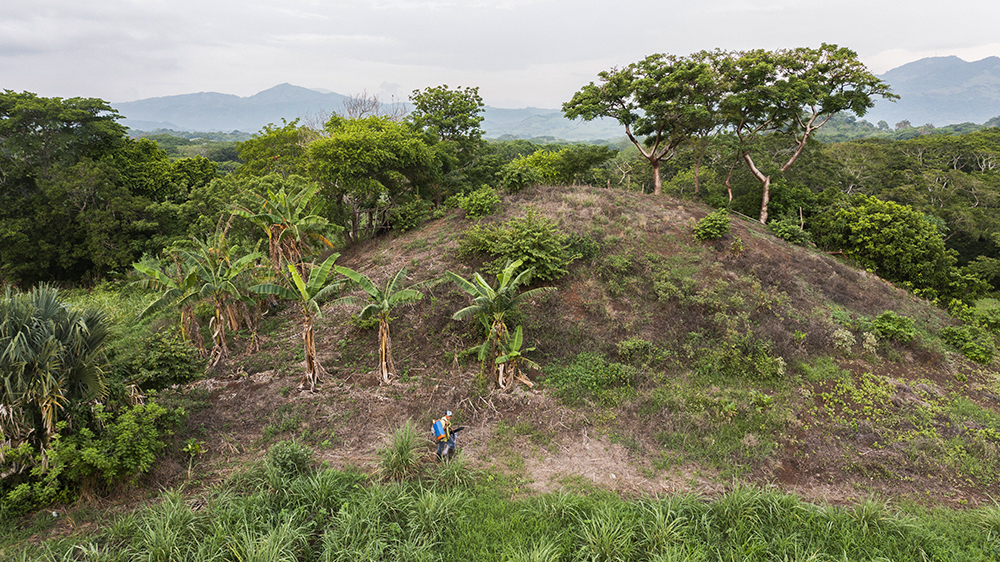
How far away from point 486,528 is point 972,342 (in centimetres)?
1476

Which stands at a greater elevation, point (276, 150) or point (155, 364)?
point (276, 150)

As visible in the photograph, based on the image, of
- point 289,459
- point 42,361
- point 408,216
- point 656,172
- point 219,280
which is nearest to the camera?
point 42,361

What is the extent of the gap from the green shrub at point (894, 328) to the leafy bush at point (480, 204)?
1372 centimetres

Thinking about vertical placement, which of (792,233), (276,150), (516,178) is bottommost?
(792,233)

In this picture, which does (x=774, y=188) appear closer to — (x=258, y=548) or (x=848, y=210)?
(x=848, y=210)

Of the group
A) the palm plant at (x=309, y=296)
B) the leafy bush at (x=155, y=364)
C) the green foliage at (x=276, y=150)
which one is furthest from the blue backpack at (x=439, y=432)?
the green foliage at (x=276, y=150)

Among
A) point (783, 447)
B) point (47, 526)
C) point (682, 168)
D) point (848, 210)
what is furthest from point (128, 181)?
point (682, 168)

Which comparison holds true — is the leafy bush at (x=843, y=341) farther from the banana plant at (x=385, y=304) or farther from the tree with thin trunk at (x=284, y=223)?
the tree with thin trunk at (x=284, y=223)

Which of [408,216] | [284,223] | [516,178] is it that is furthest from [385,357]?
[516,178]

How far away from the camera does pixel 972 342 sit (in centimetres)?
A: 1123

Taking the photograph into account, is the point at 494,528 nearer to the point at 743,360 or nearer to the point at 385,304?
the point at 385,304

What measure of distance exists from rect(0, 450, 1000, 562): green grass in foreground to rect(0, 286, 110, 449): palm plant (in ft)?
4.92

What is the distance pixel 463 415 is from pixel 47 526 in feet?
22.1

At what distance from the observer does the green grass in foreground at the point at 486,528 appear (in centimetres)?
539
